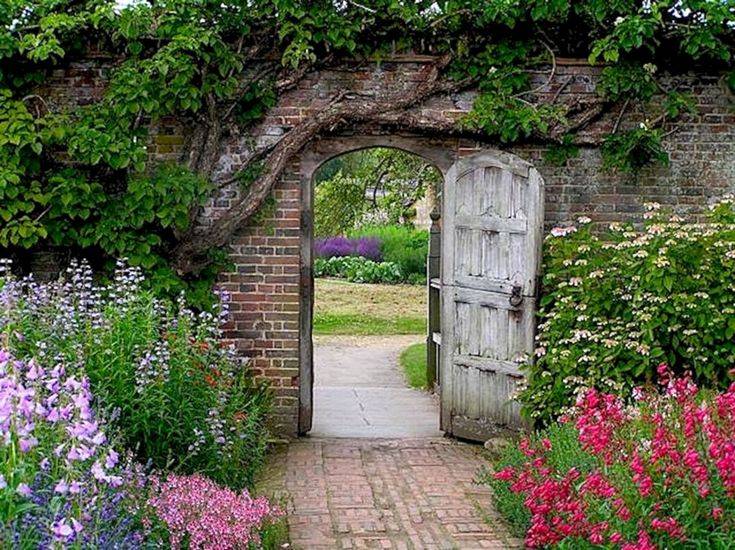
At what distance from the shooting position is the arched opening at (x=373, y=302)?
9797mm

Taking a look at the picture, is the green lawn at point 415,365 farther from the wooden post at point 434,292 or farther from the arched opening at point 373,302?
the wooden post at point 434,292

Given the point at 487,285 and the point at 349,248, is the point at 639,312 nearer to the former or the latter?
the point at 487,285

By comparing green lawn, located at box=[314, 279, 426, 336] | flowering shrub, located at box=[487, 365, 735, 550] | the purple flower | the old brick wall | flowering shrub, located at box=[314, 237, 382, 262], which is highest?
the old brick wall

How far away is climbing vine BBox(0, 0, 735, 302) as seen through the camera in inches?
306

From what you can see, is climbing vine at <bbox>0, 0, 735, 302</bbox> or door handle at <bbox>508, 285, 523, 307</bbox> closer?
climbing vine at <bbox>0, 0, 735, 302</bbox>

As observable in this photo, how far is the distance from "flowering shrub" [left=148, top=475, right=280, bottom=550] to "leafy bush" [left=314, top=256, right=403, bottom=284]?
53.0 ft

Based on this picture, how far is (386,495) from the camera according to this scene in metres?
6.81

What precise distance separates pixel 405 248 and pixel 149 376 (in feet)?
53.0

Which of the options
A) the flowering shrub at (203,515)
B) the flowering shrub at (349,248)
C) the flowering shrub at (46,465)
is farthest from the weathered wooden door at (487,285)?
the flowering shrub at (349,248)

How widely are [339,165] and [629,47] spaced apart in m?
25.4

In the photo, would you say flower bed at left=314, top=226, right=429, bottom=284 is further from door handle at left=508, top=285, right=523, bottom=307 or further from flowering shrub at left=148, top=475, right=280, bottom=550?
flowering shrub at left=148, top=475, right=280, bottom=550

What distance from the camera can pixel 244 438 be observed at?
6.54 m

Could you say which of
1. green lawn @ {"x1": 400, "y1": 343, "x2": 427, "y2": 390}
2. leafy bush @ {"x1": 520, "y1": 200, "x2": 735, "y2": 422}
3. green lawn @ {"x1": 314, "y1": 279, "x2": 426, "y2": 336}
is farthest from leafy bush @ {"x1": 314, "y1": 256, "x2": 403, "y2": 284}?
leafy bush @ {"x1": 520, "y1": 200, "x2": 735, "y2": 422}

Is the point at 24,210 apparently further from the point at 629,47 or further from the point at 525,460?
the point at 629,47
